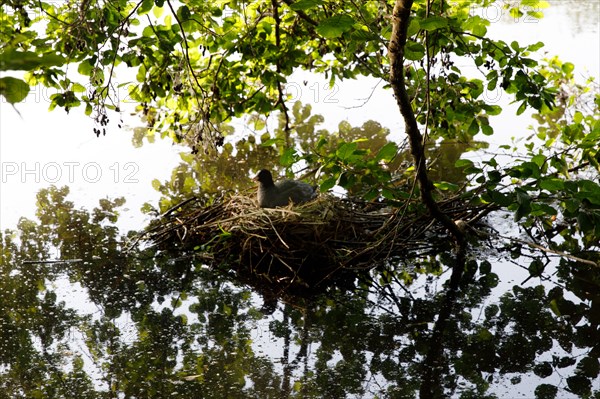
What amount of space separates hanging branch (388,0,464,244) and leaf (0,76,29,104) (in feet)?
6.45

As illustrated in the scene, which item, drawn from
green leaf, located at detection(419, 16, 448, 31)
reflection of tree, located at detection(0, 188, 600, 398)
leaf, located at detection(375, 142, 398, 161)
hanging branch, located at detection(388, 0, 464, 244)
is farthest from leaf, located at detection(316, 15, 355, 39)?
reflection of tree, located at detection(0, 188, 600, 398)

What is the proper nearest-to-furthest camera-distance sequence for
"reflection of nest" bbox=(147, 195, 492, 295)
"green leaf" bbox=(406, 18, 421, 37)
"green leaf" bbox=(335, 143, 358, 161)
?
"green leaf" bbox=(406, 18, 421, 37)
"green leaf" bbox=(335, 143, 358, 161)
"reflection of nest" bbox=(147, 195, 492, 295)

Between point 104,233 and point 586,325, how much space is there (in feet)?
9.89

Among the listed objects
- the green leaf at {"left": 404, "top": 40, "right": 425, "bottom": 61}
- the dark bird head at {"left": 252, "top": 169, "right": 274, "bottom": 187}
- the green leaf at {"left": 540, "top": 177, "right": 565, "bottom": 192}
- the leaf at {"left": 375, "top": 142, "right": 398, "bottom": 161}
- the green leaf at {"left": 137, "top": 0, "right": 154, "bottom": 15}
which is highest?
the green leaf at {"left": 137, "top": 0, "right": 154, "bottom": 15}

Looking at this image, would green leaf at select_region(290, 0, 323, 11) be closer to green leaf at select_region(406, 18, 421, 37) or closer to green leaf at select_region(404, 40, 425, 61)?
green leaf at select_region(406, 18, 421, 37)

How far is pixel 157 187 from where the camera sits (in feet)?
19.2

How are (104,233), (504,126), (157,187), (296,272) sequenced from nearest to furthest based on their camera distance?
1. (296,272)
2. (104,233)
3. (157,187)
4. (504,126)

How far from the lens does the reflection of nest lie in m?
4.12

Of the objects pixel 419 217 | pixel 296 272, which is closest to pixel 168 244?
pixel 296 272

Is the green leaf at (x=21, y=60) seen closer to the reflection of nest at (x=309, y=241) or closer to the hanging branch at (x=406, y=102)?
the hanging branch at (x=406, y=102)

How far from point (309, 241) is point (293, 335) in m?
0.79

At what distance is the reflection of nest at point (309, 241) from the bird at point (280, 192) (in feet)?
0.29

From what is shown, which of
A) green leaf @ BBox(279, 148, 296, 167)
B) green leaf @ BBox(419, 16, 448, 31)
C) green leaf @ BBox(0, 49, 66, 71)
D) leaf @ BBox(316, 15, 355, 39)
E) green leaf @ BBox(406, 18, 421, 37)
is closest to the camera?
green leaf @ BBox(0, 49, 66, 71)

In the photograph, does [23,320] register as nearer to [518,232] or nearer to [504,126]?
[518,232]
